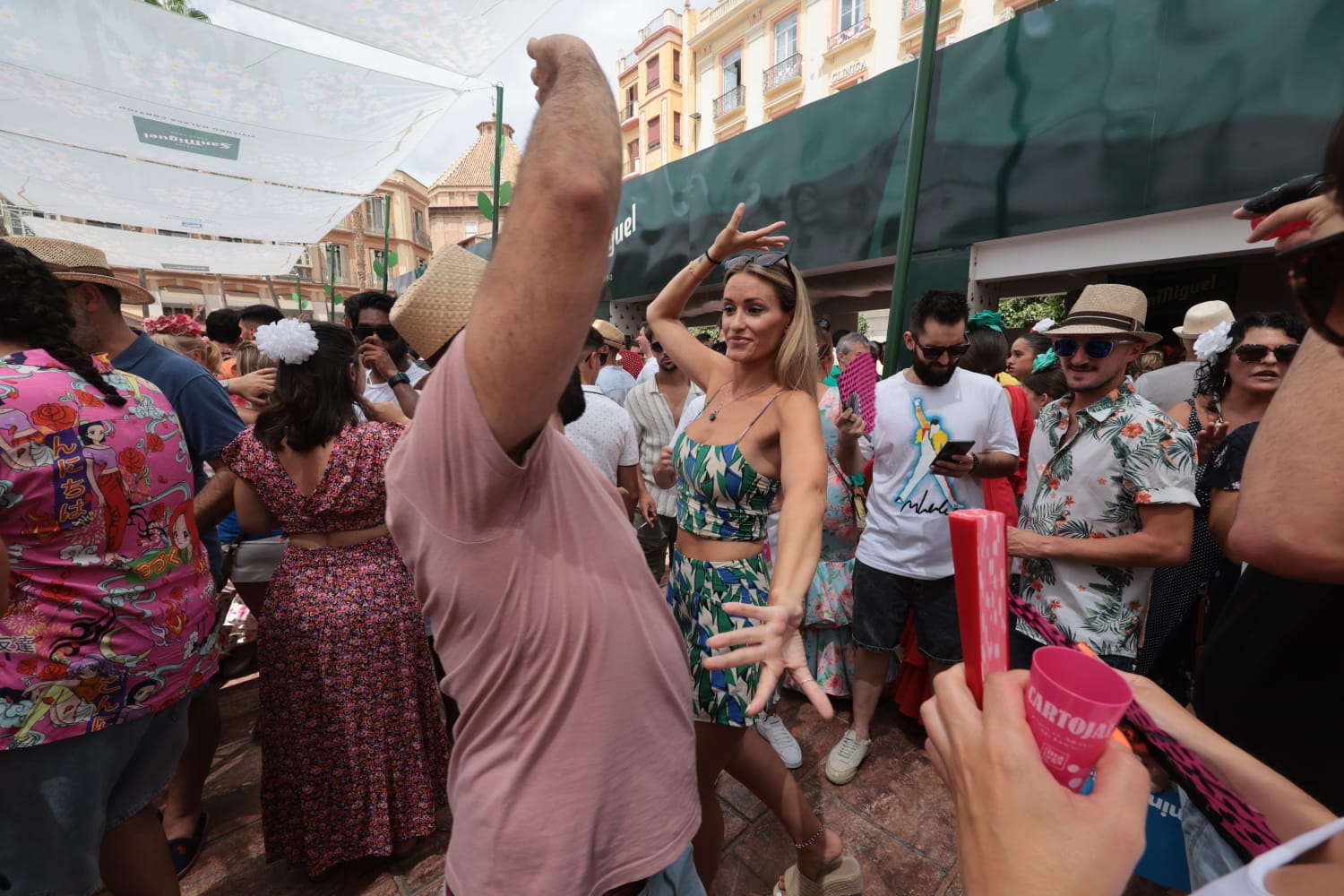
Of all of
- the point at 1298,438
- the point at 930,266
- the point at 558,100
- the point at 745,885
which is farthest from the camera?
the point at 930,266

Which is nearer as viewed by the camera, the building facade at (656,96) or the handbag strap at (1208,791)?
the handbag strap at (1208,791)

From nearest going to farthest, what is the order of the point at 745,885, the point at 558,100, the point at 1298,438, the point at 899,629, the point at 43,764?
the point at 558,100 < the point at 1298,438 < the point at 43,764 < the point at 745,885 < the point at 899,629

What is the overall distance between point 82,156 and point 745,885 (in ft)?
30.2

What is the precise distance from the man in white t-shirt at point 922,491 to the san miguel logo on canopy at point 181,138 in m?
6.90

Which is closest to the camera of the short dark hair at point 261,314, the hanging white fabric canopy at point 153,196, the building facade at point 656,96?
the short dark hair at point 261,314

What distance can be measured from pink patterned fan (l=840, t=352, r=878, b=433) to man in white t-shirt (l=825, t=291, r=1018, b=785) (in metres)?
0.04

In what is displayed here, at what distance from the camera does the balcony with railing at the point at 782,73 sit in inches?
785

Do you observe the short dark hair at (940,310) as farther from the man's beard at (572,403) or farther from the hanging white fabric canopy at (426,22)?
the hanging white fabric canopy at (426,22)

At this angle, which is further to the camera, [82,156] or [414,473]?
[82,156]

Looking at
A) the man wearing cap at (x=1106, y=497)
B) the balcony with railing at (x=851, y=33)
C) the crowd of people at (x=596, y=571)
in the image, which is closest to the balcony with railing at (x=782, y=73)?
the balcony with railing at (x=851, y=33)

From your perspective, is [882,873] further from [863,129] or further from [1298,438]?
[863,129]

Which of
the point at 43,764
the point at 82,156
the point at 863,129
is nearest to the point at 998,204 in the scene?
the point at 863,129

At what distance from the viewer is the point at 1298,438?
3.19ft

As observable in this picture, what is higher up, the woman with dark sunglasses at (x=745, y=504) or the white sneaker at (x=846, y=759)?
the woman with dark sunglasses at (x=745, y=504)
